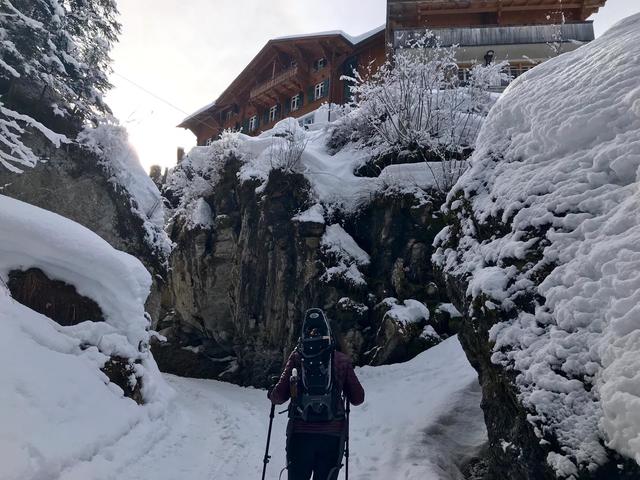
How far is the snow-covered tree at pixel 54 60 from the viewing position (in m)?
11.9

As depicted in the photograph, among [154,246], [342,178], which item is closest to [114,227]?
[154,246]

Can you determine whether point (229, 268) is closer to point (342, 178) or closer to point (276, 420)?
point (342, 178)

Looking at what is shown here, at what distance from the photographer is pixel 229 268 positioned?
17.2 meters

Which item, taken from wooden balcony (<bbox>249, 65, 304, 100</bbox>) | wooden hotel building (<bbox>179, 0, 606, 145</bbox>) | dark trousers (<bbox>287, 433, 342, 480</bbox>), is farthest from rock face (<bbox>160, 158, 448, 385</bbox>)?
wooden balcony (<bbox>249, 65, 304, 100</bbox>)

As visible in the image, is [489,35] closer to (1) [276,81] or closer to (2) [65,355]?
(1) [276,81]

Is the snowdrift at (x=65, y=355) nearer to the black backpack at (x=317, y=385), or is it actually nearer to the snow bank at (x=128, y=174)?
the black backpack at (x=317, y=385)

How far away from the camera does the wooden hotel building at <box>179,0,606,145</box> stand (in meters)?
21.8

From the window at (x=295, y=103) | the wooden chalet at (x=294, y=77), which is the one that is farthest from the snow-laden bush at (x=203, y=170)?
the window at (x=295, y=103)

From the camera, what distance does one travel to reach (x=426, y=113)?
49.6 feet

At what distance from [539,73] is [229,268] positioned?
13686 millimetres

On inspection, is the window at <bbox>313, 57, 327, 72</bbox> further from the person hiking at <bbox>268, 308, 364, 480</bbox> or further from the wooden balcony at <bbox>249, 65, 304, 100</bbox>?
the person hiking at <bbox>268, 308, 364, 480</bbox>

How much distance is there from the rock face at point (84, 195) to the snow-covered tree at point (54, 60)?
557 mm

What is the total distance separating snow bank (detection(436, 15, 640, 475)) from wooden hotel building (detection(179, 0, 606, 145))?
14117 mm

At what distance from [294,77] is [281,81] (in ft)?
4.30
